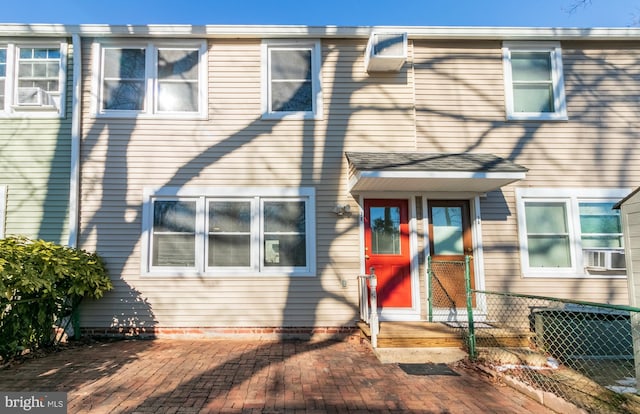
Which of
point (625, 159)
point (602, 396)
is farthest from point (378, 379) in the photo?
point (625, 159)

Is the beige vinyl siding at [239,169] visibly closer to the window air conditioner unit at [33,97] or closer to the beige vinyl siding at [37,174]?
the beige vinyl siding at [37,174]

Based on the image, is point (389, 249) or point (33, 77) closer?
point (389, 249)

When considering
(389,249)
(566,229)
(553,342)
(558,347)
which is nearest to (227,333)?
(389,249)

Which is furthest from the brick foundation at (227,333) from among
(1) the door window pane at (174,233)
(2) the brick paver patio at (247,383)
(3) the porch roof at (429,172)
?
(3) the porch roof at (429,172)

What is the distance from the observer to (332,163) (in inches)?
255

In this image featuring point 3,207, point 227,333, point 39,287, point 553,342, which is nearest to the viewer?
point 39,287

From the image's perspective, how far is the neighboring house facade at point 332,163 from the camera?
620 centimetres

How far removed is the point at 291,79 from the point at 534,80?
14.4 feet

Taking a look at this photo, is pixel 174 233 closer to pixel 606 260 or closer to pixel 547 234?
pixel 547 234

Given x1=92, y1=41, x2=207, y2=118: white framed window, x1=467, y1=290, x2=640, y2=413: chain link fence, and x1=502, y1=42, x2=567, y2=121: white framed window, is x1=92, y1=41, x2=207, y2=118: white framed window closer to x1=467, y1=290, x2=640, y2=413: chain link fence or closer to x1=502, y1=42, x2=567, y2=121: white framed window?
x1=502, y1=42, x2=567, y2=121: white framed window

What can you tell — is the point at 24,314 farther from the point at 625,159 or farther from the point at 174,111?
the point at 625,159

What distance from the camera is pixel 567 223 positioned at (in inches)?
253

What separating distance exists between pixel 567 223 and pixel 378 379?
4.50 meters

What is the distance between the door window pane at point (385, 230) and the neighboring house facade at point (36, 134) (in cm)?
498
